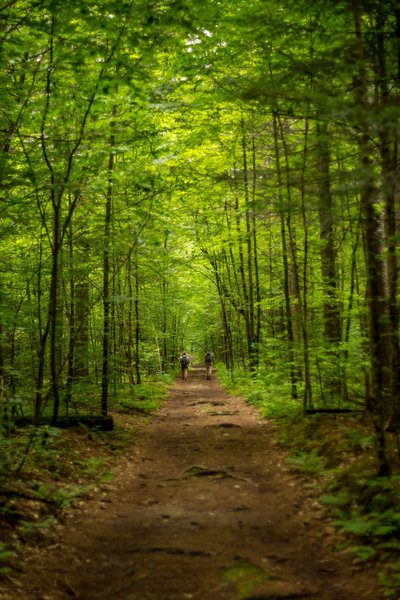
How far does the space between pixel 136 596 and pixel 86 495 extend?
9.00 feet

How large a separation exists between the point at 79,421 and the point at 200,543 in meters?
5.21

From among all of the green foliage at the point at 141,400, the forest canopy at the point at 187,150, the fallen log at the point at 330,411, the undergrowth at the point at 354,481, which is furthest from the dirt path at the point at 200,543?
the green foliage at the point at 141,400

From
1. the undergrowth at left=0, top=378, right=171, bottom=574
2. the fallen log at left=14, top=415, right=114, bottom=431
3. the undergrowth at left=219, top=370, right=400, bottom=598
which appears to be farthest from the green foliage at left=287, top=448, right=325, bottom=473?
the fallen log at left=14, top=415, right=114, bottom=431

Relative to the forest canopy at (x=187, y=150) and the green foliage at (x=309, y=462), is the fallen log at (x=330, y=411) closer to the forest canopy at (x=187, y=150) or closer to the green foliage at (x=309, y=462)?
the forest canopy at (x=187, y=150)

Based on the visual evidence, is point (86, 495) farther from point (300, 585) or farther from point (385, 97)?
point (385, 97)

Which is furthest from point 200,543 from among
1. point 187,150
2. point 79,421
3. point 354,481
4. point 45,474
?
point 187,150

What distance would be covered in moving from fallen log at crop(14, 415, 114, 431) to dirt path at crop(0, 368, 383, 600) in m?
1.72

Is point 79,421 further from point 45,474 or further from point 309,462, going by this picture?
point 309,462

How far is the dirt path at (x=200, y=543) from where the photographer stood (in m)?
3.22

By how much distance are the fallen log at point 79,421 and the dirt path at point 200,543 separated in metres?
1.72

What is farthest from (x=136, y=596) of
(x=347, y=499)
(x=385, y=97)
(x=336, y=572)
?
(x=385, y=97)

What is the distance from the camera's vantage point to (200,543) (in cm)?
398

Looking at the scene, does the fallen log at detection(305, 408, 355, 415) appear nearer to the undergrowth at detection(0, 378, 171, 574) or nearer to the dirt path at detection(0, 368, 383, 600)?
the dirt path at detection(0, 368, 383, 600)

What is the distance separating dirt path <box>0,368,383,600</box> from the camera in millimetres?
3222
